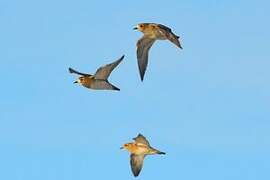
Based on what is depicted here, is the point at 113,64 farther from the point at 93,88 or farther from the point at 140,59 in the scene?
the point at 140,59

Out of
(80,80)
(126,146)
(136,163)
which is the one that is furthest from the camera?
(126,146)

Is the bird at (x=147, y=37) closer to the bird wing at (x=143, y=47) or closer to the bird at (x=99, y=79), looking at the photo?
the bird wing at (x=143, y=47)

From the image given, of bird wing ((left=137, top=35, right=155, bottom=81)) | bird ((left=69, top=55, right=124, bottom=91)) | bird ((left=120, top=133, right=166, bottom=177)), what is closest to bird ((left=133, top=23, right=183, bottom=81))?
bird wing ((left=137, top=35, right=155, bottom=81))

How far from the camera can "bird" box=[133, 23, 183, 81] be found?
46.0 meters

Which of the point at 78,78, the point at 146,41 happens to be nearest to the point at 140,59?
the point at 146,41

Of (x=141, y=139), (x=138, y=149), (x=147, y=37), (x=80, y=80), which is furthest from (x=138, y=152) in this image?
(x=147, y=37)

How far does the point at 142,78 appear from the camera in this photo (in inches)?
1818

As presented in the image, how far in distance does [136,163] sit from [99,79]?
5567mm

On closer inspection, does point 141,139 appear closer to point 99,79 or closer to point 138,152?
point 138,152

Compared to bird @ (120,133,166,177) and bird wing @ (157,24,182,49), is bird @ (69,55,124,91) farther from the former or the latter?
bird @ (120,133,166,177)

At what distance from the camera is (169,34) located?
44625 millimetres

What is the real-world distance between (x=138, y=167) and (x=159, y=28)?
289 inches

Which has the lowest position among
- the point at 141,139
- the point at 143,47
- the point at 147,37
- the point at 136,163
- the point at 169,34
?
the point at 136,163

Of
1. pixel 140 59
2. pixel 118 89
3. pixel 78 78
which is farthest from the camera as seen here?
pixel 140 59
